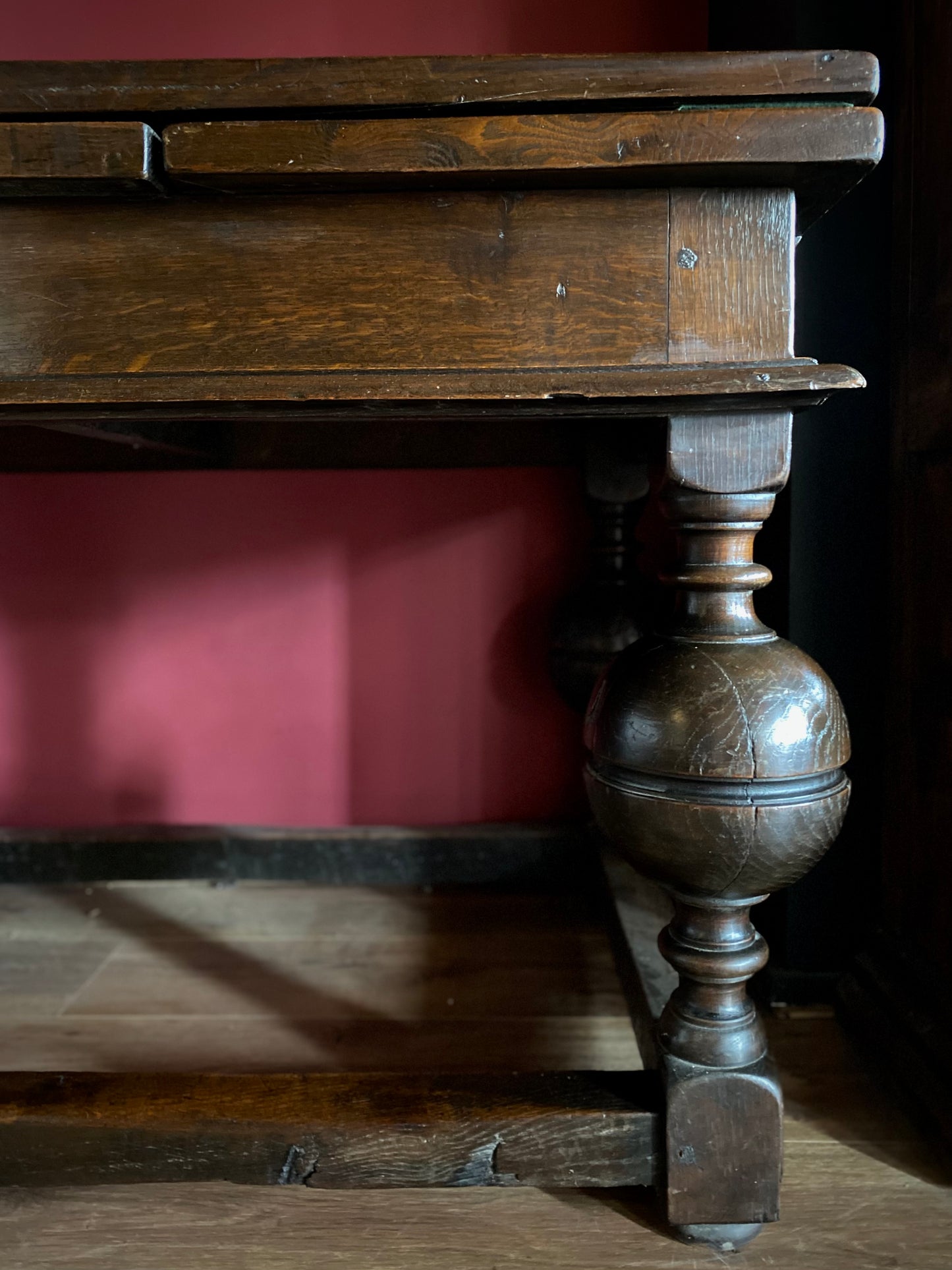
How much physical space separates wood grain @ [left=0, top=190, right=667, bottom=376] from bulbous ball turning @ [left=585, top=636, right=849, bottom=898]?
Answer: 23 centimetres

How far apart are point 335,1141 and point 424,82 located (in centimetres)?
74

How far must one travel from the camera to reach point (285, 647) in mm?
1389

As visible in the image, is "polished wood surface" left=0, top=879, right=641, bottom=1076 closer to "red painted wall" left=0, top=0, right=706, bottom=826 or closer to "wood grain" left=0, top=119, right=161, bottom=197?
"red painted wall" left=0, top=0, right=706, bottom=826

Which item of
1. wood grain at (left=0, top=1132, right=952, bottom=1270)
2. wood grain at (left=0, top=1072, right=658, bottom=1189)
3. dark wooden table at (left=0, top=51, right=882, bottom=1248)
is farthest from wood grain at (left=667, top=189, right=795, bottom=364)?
wood grain at (left=0, top=1132, right=952, bottom=1270)

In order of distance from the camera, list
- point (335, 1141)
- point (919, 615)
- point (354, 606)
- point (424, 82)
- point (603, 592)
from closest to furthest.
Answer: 1. point (424, 82)
2. point (335, 1141)
3. point (919, 615)
4. point (603, 592)
5. point (354, 606)

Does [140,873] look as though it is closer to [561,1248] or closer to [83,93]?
[561,1248]

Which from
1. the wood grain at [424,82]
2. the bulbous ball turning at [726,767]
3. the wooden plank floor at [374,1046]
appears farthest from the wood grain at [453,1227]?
the wood grain at [424,82]

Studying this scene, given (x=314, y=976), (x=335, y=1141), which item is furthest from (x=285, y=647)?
(x=335, y=1141)

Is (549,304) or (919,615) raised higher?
(549,304)

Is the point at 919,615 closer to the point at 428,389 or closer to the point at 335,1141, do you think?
the point at 428,389

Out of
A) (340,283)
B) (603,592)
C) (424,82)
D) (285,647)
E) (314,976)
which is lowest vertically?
(314,976)

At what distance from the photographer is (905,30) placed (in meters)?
0.94

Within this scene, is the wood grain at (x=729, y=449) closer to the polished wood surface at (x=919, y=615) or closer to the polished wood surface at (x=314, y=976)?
the polished wood surface at (x=919, y=615)

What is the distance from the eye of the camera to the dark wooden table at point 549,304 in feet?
1.73
